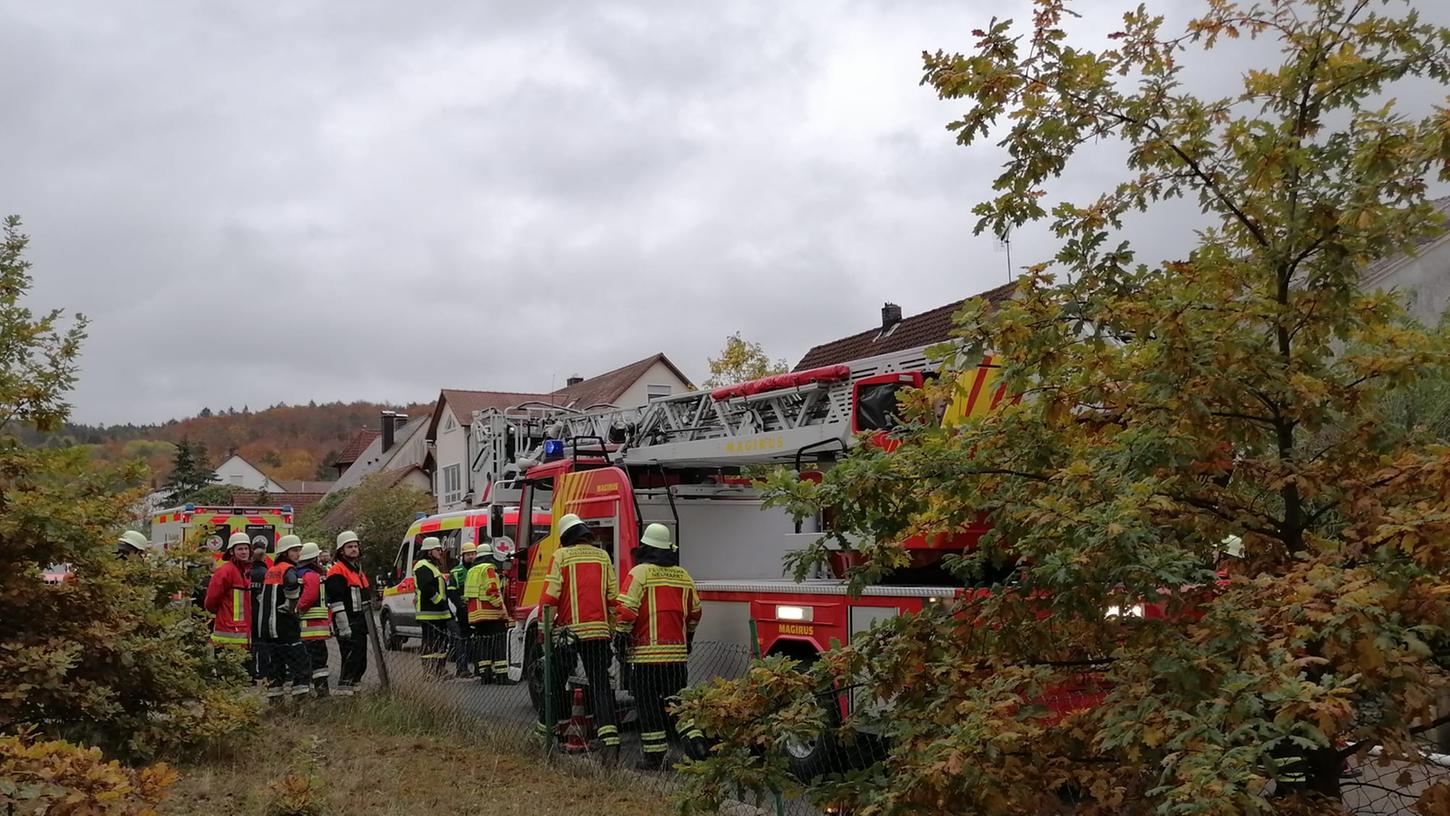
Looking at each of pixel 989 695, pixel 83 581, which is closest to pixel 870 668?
pixel 989 695

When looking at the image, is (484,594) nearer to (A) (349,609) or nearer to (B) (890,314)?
(A) (349,609)

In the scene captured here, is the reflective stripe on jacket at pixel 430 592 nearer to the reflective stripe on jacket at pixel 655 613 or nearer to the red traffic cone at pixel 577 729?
the red traffic cone at pixel 577 729

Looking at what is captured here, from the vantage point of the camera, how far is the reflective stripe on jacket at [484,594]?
42.8 feet

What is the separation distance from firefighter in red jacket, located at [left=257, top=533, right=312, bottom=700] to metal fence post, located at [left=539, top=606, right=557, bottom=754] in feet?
9.90

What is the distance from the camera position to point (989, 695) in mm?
3307

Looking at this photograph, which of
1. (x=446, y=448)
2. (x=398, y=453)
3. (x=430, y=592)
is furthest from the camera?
(x=398, y=453)

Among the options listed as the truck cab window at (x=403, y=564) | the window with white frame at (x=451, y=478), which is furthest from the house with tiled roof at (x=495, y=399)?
the truck cab window at (x=403, y=564)

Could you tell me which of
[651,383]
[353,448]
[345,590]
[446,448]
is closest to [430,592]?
Result: [345,590]

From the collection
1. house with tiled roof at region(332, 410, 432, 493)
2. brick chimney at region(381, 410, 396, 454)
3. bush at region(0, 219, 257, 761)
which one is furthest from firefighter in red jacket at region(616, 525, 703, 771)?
brick chimney at region(381, 410, 396, 454)

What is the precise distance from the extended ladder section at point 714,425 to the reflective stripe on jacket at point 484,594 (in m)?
1.04

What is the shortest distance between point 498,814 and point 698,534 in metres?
4.20

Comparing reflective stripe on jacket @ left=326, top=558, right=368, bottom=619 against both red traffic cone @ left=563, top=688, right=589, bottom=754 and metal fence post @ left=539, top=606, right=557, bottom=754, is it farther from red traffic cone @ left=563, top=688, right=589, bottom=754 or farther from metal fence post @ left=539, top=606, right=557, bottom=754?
red traffic cone @ left=563, top=688, right=589, bottom=754

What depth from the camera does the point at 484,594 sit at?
13039 mm

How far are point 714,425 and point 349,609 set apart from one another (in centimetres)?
435
